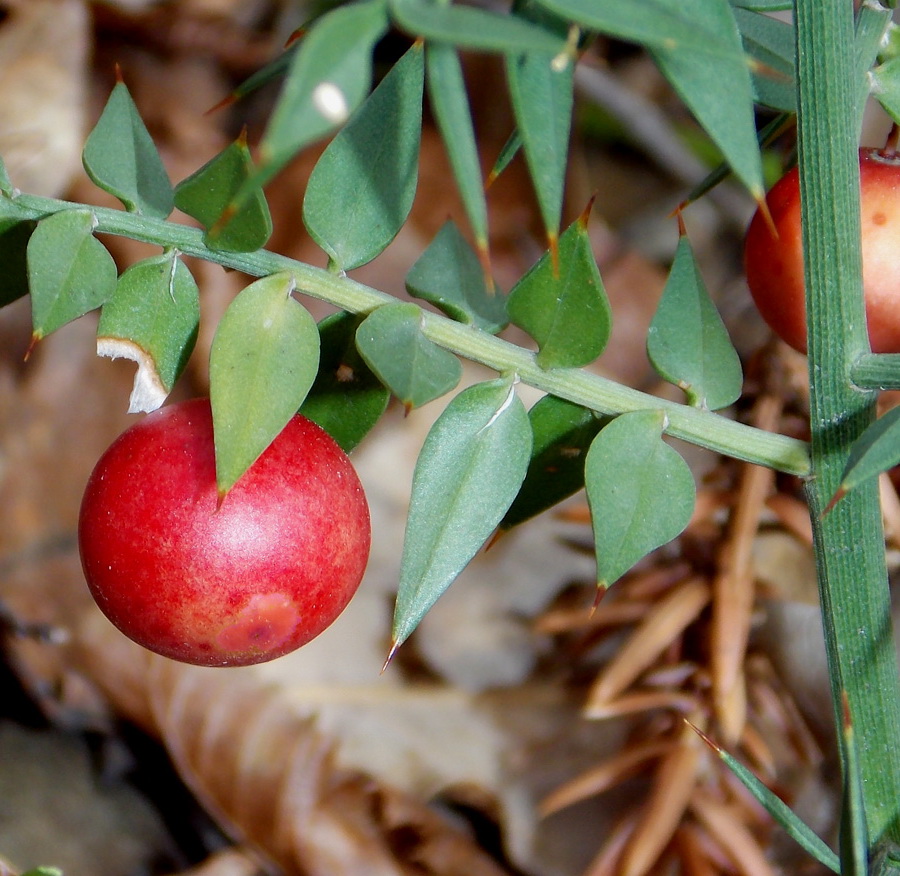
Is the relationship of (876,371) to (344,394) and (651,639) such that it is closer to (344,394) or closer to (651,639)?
(344,394)

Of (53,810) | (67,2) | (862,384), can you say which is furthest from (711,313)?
(67,2)

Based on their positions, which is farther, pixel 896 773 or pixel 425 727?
pixel 425 727

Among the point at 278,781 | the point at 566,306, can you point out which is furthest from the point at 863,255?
the point at 278,781

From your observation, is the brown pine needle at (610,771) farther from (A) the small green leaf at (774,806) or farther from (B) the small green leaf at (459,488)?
(B) the small green leaf at (459,488)

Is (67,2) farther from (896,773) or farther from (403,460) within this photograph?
(896,773)

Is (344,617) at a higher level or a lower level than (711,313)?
lower

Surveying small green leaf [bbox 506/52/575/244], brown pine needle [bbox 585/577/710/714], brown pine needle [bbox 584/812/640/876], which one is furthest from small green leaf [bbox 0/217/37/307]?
brown pine needle [bbox 584/812/640/876]

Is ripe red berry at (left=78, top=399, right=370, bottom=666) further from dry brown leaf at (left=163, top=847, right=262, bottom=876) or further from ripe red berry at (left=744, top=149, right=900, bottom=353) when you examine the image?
dry brown leaf at (left=163, top=847, right=262, bottom=876)
